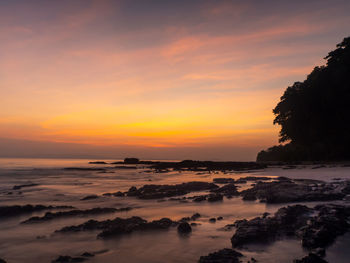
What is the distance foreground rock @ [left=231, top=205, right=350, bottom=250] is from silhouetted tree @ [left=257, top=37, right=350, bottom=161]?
1235 inches

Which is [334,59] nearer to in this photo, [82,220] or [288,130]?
[288,130]

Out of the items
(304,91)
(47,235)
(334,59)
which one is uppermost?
(334,59)

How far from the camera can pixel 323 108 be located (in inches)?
1409

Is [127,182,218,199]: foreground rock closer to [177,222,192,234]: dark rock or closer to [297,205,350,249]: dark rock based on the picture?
[177,222,192,234]: dark rock

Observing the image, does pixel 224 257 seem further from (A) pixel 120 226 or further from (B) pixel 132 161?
(B) pixel 132 161

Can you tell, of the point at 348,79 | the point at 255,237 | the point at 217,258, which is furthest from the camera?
the point at 348,79

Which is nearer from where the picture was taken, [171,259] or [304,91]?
[171,259]

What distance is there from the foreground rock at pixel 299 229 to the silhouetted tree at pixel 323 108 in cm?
3137

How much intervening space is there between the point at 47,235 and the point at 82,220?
1806 mm

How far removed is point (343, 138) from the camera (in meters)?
36.4

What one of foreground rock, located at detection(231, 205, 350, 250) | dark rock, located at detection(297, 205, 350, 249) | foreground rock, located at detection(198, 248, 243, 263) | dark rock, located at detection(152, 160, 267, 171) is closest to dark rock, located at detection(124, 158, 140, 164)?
dark rock, located at detection(152, 160, 267, 171)

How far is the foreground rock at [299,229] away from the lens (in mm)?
5688

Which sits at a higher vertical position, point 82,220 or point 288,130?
point 288,130

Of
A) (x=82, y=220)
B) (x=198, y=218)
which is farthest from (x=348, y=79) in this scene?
(x=82, y=220)
